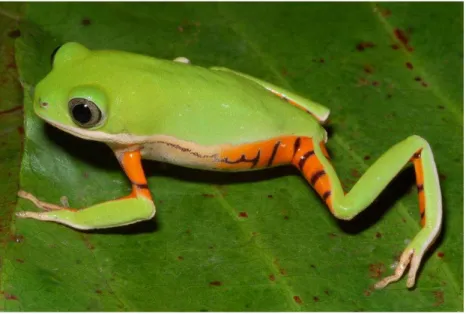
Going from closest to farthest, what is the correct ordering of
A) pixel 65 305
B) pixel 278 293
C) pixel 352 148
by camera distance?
pixel 65 305
pixel 278 293
pixel 352 148

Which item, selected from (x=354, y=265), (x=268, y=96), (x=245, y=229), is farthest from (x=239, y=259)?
(x=268, y=96)

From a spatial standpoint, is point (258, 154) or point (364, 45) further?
point (364, 45)

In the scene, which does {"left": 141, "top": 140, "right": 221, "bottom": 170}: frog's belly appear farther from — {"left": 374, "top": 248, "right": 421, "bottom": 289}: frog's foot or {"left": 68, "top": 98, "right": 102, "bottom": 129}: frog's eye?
{"left": 374, "top": 248, "right": 421, "bottom": 289}: frog's foot

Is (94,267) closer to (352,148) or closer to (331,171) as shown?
(331,171)

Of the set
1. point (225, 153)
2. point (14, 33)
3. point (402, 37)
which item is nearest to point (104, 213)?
point (225, 153)

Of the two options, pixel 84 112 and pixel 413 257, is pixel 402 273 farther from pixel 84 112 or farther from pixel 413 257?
→ pixel 84 112

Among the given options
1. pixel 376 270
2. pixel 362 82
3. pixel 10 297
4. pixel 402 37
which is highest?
pixel 402 37
